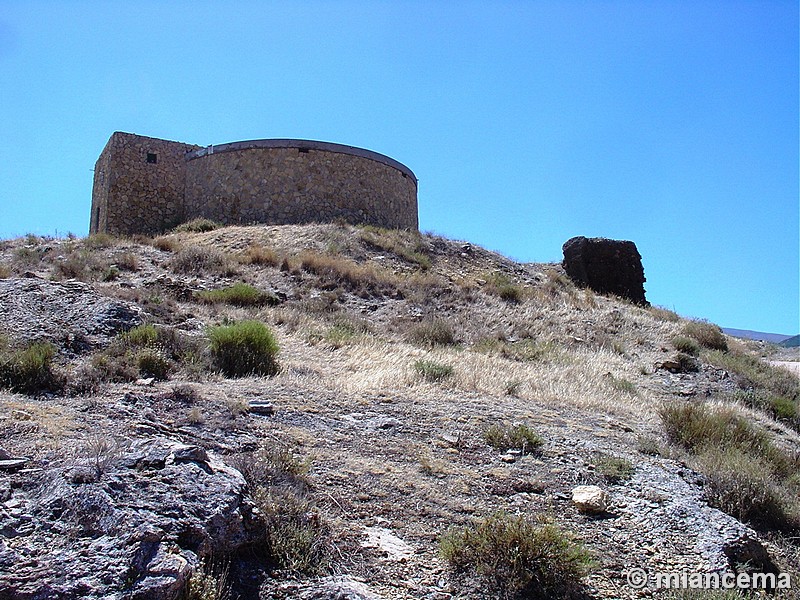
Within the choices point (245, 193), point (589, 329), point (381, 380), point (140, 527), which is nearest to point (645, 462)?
point (381, 380)

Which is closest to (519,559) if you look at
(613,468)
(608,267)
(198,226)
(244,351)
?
(613,468)

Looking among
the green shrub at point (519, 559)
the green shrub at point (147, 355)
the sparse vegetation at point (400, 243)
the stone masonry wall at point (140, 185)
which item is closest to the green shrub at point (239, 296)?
the green shrub at point (147, 355)

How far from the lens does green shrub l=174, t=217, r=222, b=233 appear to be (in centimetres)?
2044

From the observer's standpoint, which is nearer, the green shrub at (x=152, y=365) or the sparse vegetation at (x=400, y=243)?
the green shrub at (x=152, y=365)

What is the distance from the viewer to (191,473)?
3.75 meters

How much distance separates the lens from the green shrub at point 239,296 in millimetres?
12977

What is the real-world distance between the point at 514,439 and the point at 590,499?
4.49 feet

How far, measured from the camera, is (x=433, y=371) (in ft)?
29.5

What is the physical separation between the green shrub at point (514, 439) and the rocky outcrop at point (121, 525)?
2.88 meters

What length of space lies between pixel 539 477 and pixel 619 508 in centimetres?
68

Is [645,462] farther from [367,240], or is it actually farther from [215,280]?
[367,240]

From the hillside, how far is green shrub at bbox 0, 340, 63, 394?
0.06ft

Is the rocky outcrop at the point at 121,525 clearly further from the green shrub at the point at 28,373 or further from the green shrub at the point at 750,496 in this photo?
the green shrub at the point at 750,496

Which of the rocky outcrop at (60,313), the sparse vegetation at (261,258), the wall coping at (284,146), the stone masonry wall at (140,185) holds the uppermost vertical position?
the wall coping at (284,146)
